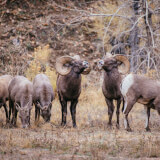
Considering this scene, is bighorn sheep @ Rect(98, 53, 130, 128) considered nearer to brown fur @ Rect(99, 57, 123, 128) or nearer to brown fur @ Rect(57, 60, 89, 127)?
brown fur @ Rect(99, 57, 123, 128)

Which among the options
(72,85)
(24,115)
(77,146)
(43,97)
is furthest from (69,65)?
(77,146)

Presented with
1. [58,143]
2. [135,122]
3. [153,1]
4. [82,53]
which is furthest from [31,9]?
[58,143]

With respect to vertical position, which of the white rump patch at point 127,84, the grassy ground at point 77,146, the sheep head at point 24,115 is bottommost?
the grassy ground at point 77,146

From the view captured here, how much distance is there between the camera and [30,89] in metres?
12.0

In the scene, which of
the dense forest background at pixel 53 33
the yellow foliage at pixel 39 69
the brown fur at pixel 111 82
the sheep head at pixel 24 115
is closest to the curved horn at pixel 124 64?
the brown fur at pixel 111 82

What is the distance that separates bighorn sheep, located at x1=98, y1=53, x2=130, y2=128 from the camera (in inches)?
456

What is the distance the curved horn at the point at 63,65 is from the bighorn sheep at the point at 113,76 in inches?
45.9

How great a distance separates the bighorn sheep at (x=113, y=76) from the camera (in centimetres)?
1159

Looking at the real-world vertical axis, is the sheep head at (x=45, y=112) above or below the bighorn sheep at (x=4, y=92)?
below

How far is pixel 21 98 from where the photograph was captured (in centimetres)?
1161

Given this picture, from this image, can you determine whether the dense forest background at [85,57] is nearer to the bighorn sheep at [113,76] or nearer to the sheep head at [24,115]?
the sheep head at [24,115]

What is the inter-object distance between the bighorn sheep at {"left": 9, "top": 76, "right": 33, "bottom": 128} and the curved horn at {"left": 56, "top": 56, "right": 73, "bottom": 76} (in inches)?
45.8

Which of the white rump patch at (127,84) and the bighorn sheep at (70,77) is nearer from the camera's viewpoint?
the white rump patch at (127,84)

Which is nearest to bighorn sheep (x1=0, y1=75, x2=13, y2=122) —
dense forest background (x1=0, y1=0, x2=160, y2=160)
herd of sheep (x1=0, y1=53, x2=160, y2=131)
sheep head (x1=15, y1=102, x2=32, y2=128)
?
herd of sheep (x1=0, y1=53, x2=160, y2=131)
